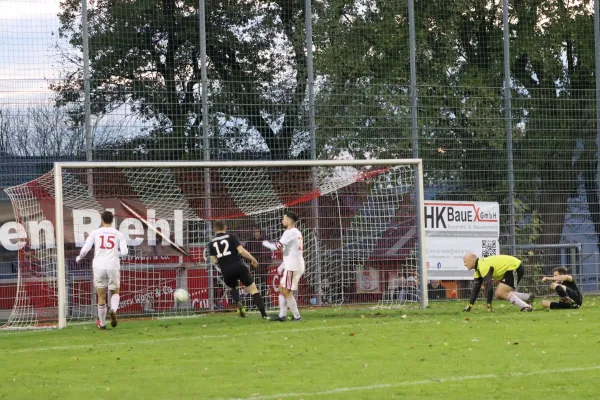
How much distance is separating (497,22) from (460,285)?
6.57 meters

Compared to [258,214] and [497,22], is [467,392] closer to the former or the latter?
[258,214]

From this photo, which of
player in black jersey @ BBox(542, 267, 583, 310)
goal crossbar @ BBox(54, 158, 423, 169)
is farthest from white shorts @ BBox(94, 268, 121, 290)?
player in black jersey @ BBox(542, 267, 583, 310)

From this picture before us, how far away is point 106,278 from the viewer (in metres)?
18.1

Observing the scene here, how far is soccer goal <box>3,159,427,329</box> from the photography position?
19906mm

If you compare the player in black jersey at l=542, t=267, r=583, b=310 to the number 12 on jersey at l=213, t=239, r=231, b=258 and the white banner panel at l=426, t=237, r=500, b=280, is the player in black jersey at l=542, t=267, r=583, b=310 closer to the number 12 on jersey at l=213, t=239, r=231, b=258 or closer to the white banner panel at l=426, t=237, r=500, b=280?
the white banner panel at l=426, t=237, r=500, b=280

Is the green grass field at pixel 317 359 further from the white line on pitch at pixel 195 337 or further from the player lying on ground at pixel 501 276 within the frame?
the player lying on ground at pixel 501 276

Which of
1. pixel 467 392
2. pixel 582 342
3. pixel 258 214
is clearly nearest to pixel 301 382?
pixel 467 392

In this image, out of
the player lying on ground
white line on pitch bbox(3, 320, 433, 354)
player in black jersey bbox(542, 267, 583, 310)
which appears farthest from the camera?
player in black jersey bbox(542, 267, 583, 310)

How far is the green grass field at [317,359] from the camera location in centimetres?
1008

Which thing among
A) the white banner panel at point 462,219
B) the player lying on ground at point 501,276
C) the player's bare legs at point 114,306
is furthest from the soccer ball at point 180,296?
the white banner panel at point 462,219

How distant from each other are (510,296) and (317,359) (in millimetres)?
8344

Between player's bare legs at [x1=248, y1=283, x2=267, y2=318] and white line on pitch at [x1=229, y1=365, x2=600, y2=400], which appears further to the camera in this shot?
player's bare legs at [x1=248, y1=283, x2=267, y2=318]

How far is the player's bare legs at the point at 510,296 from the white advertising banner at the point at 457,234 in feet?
12.8

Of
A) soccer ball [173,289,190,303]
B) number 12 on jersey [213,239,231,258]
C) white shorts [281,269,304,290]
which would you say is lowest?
soccer ball [173,289,190,303]
